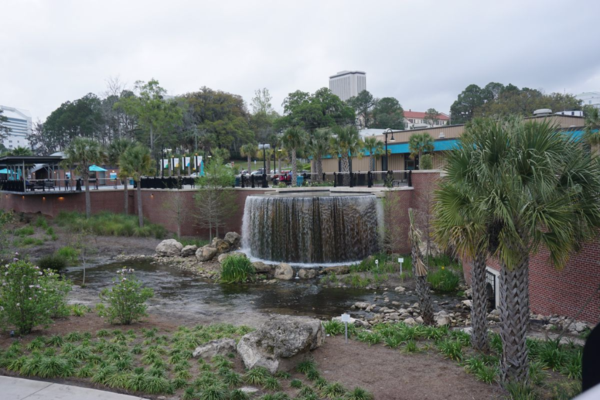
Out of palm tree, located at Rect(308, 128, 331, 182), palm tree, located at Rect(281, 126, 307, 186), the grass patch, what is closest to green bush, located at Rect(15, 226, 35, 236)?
the grass patch

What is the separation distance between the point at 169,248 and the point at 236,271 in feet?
29.1

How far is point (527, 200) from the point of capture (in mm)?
6551

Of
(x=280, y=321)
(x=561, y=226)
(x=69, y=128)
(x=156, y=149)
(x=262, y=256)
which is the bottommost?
(x=262, y=256)

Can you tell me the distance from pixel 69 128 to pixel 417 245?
82.2 metres

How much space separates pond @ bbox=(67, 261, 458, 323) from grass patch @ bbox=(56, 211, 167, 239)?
30.3 feet

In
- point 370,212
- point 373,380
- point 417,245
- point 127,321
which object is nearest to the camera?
point 373,380

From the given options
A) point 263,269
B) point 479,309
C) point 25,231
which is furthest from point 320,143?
point 479,309

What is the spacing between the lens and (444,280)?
19516 millimetres

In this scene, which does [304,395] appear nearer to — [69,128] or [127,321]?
[127,321]

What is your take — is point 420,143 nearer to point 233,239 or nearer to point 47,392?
point 233,239

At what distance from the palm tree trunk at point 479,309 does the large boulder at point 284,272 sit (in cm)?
1405

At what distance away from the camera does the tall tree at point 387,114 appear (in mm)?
94062

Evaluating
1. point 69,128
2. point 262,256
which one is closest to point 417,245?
point 262,256

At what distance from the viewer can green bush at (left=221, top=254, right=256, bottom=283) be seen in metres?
22.5
